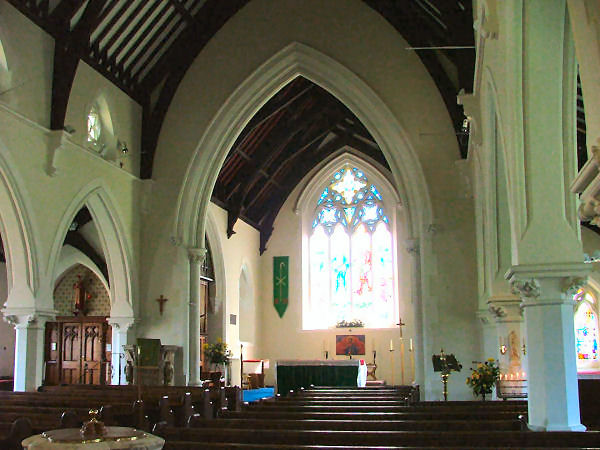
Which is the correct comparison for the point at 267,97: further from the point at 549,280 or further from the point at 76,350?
the point at 549,280

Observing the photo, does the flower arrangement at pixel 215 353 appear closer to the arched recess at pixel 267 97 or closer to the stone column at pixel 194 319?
the stone column at pixel 194 319

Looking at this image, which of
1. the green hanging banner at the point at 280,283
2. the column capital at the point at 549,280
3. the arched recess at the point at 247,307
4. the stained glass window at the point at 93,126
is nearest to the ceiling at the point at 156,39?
the stained glass window at the point at 93,126

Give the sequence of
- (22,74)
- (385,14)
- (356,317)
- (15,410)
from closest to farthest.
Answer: (15,410) → (22,74) → (385,14) → (356,317)

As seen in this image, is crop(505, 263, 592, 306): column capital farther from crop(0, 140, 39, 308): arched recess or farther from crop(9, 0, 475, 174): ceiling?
crop(0, 140, 39, 308): arched recess

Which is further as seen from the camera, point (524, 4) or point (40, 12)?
point (40, 12)

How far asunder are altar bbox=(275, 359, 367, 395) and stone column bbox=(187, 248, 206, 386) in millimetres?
3094

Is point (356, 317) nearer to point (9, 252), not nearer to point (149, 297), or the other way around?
point (149, 297)

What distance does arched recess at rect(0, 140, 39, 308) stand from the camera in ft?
31.7

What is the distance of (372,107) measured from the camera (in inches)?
505

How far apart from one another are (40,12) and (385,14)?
19.5ft

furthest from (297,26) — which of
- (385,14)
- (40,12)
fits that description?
(40,12)

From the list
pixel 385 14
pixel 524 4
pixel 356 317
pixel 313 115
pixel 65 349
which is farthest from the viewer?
pixel 356 317

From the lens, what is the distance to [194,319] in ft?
43.6

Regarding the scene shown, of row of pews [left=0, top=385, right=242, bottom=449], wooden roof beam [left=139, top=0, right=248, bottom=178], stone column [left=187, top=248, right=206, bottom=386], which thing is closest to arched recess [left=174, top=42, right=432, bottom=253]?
stone column [left=187, top=248, right=206, bottom=386]
